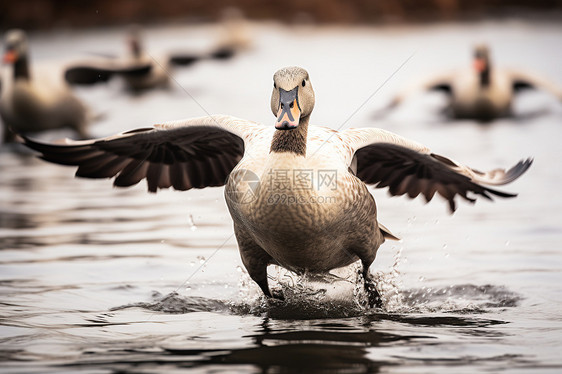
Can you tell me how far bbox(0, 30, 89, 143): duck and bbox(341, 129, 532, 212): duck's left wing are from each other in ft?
29.1

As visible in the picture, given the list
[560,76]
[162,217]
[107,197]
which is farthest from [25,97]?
[560,76]

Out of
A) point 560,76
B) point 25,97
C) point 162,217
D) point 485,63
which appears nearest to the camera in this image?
point 162,217

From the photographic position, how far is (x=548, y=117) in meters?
18.5

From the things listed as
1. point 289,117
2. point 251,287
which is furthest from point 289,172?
point 251,287

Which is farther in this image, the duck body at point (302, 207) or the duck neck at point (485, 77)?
the duck neck at point (485, 77)

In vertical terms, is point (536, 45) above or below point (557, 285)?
above

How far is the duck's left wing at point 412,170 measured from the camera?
7.29 m

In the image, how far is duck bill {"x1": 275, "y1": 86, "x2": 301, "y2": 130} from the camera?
5895 millimetres

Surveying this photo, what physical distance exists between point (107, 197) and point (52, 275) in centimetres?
391

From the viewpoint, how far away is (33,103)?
1564 centimetres

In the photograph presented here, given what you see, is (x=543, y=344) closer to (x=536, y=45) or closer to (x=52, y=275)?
(x=52, y=275)

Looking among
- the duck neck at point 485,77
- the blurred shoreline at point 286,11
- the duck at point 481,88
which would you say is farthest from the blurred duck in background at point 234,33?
the blurred shoreline at point 286,11

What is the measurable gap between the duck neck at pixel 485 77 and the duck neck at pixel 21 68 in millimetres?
8227

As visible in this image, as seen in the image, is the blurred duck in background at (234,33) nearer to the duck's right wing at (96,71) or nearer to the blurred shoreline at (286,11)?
the duck's right wing at (96,71)
